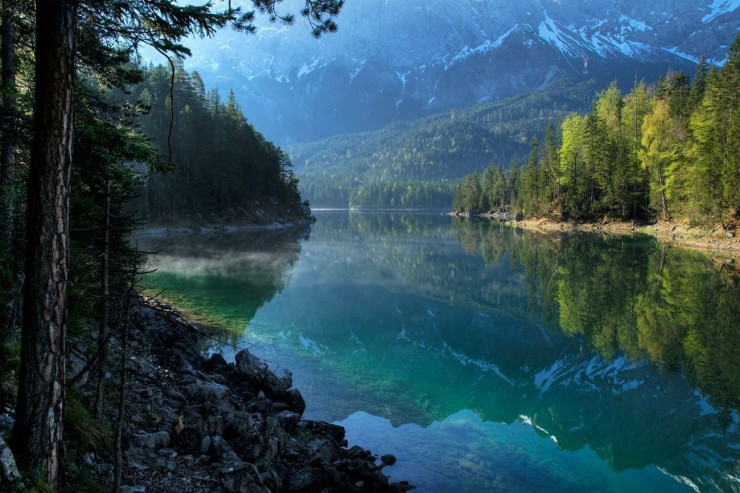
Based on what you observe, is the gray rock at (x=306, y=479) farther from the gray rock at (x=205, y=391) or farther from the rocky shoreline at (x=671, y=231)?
the rocky shoreline at (x=671, y=231)

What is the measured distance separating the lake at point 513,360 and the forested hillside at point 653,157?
36.0 feet

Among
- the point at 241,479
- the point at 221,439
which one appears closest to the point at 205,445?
the point at 221,439

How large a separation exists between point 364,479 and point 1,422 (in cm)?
607

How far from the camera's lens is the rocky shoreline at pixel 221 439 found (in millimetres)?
7211

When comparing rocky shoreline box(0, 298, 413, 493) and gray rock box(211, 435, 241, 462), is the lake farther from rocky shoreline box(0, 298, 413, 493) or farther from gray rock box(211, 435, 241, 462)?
gray rock box(211, 435, 241, 462)

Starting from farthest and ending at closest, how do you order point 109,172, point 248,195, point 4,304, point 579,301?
point 248,195
point 579,301
point 109,172
point 4,304

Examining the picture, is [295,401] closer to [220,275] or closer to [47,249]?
[47,249]

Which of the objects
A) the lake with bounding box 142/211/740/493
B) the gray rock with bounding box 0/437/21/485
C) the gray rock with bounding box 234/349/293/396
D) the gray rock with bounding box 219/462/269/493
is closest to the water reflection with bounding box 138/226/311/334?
the lake with bounding box 142/211/740/493

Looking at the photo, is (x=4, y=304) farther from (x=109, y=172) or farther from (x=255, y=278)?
(x=255, y=278)

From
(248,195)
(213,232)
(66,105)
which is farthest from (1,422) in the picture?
(248,195)

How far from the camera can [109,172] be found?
334 inches

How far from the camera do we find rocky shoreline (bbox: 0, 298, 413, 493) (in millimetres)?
7211

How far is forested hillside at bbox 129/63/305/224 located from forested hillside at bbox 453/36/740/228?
52819 mm

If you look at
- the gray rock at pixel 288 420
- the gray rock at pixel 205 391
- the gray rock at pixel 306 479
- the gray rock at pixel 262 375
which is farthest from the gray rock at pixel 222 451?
the gray rock at pixel 262 375
